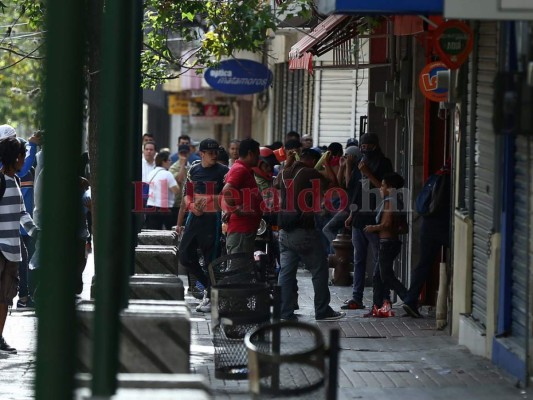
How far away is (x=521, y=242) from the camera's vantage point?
34.2ft

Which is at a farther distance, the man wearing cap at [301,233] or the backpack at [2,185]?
the man wearing cap at [301,233]

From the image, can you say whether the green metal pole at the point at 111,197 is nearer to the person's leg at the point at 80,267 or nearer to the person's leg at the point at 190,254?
the person's leg at the point at 80,267

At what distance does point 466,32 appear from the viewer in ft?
38.5

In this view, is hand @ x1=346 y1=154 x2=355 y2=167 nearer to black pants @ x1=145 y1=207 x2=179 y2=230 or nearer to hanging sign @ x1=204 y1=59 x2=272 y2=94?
black pants @ x1=145 y1=207 x2=179 y2=230

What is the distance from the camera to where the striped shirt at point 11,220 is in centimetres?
1158

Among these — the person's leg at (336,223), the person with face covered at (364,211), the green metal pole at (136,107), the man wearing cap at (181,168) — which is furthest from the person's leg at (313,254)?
the man wearing cap at (181,168)

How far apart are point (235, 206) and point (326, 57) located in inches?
389

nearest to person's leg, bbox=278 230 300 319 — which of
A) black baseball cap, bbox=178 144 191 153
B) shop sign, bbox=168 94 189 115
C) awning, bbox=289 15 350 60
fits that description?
awning, bbox=289 15 350 60

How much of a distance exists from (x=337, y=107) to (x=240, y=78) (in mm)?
2187

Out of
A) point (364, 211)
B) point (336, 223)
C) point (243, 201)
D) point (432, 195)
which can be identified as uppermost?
point (432, 195)

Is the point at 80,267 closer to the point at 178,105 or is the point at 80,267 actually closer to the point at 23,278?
the point at 23,278

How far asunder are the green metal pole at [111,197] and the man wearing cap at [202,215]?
308 inches

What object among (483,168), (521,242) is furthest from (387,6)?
(483,168)

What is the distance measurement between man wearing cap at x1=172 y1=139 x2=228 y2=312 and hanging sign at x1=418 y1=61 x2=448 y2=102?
2.85 m
